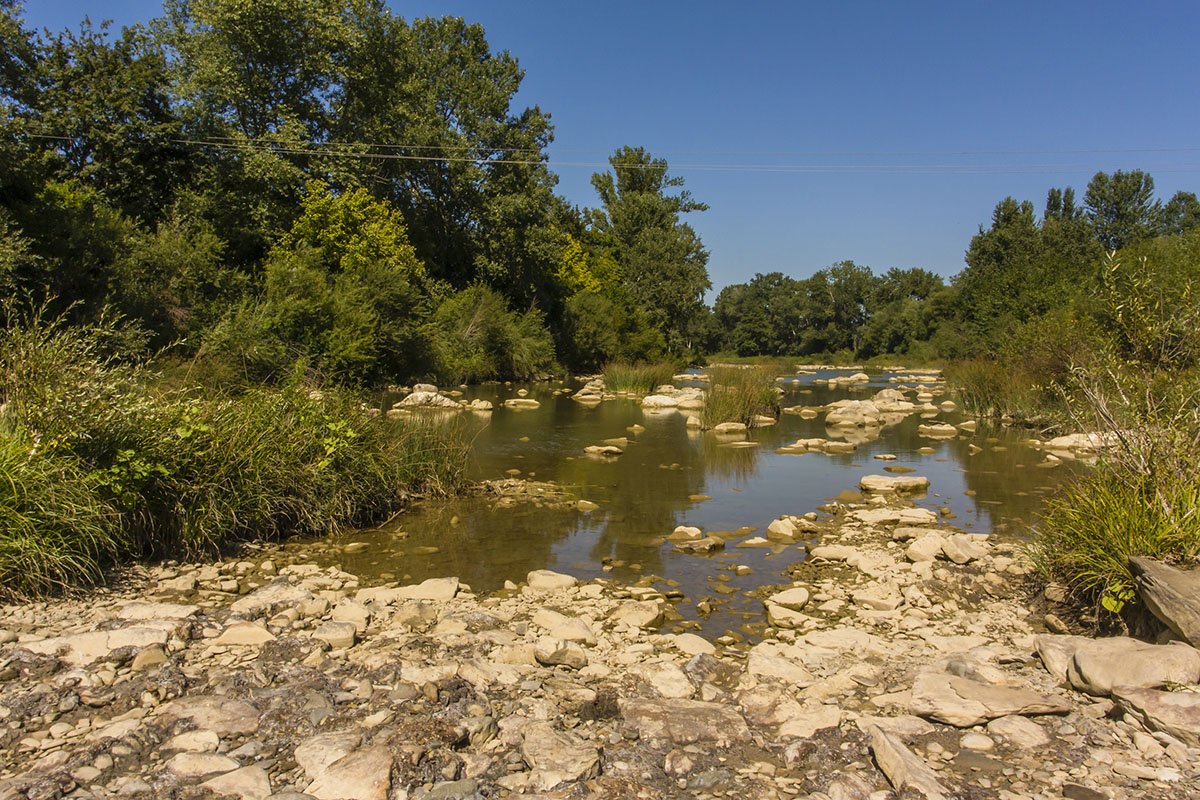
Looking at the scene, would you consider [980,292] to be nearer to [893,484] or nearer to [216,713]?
[893,484]

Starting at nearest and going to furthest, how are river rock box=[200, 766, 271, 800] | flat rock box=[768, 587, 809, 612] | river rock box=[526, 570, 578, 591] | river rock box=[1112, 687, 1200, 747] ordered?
river rock box=[200, 766, 271, 800], river rock box=[1112, 687, 1200, 747], flat rock box=[768, 587, 809, 612], river rock box=[526, 570, 578, 591]

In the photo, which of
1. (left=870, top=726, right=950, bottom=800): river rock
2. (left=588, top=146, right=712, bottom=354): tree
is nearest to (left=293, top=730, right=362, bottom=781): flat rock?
(left=870, top=726, right=950, bottom=800): river rock

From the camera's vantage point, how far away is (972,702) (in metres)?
4.14

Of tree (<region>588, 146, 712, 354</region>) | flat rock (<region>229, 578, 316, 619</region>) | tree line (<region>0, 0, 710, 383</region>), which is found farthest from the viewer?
tree (<region>588, 146, 712, 354</region>)

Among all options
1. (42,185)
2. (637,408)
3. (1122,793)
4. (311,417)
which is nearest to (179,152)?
(42,185)

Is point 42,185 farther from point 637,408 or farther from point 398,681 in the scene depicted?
point 398,681

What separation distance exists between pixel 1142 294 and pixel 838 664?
13.9 ft

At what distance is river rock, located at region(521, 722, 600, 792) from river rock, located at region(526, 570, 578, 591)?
292cm

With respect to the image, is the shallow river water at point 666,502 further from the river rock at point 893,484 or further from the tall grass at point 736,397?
the tall grass at point 736,397

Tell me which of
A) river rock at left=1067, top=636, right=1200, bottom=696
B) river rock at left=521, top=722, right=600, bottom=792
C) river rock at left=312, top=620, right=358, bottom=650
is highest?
river rock at left=1067, top=636, right=1200, bottom=696

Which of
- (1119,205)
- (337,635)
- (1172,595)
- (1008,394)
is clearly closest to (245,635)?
(337,635)

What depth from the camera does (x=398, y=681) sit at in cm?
452

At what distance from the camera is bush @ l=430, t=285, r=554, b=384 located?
3194 cm

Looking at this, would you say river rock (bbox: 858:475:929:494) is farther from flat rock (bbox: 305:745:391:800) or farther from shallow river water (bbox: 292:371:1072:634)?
flat rock (bbox: 305:745:391:800)
